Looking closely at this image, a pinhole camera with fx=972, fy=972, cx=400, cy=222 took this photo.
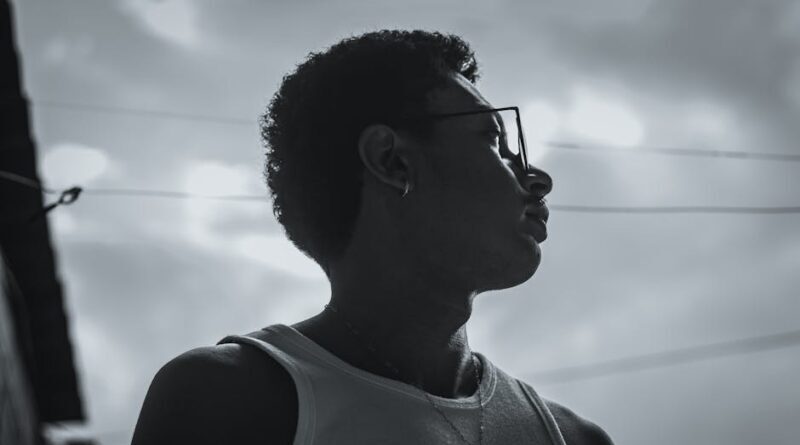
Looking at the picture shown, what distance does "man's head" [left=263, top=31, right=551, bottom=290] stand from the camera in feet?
7.43

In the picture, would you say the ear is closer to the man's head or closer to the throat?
the man's head

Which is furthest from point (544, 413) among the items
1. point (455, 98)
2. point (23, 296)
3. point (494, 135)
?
point (23, 296)

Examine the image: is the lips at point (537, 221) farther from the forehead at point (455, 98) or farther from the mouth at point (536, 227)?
the forehead at point (455, 98)

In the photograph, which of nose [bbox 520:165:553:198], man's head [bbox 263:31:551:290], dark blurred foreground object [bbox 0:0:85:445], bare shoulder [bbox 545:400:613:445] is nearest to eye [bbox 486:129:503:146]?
man's head [bbox 263:31:551:290]

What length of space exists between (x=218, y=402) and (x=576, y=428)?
1008 millimetres

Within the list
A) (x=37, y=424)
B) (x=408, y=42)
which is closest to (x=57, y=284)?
(x=37, y=424)

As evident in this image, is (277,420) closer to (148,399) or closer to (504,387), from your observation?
(148,399)

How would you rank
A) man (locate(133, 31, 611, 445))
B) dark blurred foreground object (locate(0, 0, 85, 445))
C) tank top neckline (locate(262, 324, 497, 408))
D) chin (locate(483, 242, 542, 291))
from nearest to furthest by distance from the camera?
man (locate(133, 31, 611, 445)) < tank top neckline (locate(262, 324, 497, 408)) < chin (locate(483, 242, 542, 291)) < dark blurred foreground object (locate(0, 0, 85, 445))

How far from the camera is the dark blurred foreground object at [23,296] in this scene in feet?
34.6

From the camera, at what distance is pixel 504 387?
2.44 metres

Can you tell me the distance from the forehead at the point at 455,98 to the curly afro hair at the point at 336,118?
0.02m

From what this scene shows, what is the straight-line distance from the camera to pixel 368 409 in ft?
6.79

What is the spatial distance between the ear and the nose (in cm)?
29

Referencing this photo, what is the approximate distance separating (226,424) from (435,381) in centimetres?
57
